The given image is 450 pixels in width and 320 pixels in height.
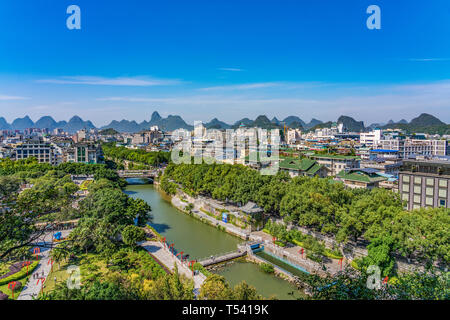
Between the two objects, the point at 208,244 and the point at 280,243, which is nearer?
the point at 280,243

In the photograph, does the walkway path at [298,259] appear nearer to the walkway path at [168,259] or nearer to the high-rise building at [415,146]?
the walkway path at [168,259]

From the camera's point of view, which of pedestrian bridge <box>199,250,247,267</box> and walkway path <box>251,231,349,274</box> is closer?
walkway path <box>251,231,349,274</box>

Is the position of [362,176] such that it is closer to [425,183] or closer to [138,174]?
[425,183]

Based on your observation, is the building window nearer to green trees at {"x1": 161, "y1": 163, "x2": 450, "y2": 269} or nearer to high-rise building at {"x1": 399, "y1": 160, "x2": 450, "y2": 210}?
high-rise building at {"x1": 399, "y1": 160, "x2": 450, "y2": 210}

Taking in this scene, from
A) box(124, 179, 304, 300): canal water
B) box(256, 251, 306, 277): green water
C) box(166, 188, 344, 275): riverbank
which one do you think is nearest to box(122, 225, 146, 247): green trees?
box(124, 179, 304, 300): canal water

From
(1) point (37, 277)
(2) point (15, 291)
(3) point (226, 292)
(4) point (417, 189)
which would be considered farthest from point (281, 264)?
(2) point (15, 291)

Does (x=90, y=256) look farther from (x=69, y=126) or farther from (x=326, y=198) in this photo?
(x=69, y=126)

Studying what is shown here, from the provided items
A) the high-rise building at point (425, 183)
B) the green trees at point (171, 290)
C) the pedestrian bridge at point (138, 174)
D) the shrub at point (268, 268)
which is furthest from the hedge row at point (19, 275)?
the pedestrian bridge at point (138, 174)
